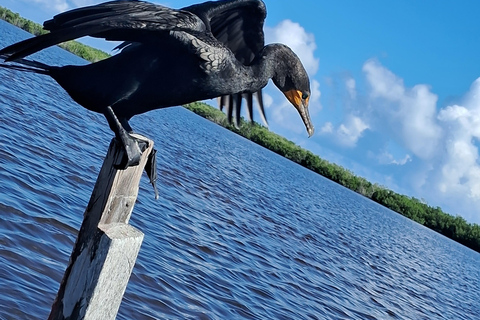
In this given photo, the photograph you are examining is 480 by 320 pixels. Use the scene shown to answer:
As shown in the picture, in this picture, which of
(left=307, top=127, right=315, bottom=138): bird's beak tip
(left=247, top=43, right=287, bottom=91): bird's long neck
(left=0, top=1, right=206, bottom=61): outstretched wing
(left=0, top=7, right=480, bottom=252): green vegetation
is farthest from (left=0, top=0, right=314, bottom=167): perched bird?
(left=0, top=7, right=480, bottom=252): green vegetation

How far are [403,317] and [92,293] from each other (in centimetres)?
864

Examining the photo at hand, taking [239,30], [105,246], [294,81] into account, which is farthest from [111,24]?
[239,30]

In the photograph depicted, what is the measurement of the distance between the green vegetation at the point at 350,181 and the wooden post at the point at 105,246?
4646 centimetres

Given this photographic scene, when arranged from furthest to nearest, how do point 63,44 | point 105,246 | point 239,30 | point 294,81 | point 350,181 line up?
point 350,181 → point 63,44 → point 239,30 → point 294,81 → point 105,246

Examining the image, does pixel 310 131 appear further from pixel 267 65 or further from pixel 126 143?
pixel 126 143

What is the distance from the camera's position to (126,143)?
311 cm

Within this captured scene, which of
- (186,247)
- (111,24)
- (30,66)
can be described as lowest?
(186,247)

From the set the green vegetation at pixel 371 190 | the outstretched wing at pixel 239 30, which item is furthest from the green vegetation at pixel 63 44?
the outstretched wing at pixel 239 30

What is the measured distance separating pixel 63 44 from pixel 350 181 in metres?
32.5

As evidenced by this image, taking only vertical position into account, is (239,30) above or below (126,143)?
above

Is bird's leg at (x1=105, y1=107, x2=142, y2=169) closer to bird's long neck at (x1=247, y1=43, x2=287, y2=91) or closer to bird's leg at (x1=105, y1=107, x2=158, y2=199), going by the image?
bird's leg at (x1=105, y1=107, x2=158, y2=199)

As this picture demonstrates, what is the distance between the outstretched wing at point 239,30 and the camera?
4012 millimetres

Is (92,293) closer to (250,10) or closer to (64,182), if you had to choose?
(250,10)

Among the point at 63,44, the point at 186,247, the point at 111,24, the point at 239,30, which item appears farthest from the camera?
the point at 63,44
